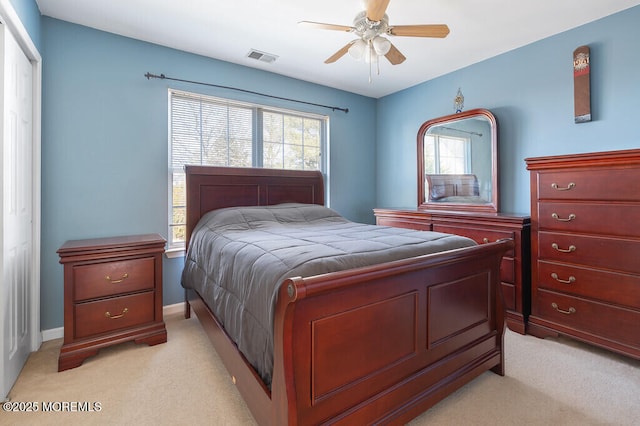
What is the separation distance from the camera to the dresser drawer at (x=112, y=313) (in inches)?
83.4

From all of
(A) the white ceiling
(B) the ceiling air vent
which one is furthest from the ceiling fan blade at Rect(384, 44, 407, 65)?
(B) the ceiling air vent

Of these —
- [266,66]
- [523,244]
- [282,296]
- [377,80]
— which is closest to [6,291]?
[282,296]

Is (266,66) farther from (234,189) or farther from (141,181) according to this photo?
(141,181)

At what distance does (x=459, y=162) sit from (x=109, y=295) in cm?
361

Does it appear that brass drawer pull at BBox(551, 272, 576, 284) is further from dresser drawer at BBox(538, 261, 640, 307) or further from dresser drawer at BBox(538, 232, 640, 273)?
dresser drawer at BBox(538, 232, 640, 273)

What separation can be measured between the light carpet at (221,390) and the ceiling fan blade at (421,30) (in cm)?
229

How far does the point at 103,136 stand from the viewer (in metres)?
2.69

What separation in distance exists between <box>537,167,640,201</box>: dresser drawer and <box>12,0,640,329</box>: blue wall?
1.96ft

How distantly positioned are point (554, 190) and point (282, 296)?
2.38 meters

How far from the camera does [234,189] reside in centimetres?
324

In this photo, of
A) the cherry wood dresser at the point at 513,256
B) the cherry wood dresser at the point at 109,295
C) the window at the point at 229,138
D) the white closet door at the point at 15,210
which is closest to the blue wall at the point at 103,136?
the window at the point at 229,138

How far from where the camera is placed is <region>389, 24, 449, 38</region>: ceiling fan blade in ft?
6.63

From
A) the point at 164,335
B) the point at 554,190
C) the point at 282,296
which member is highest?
the point at 554,190

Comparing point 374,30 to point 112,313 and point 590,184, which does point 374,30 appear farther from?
point 112,313
